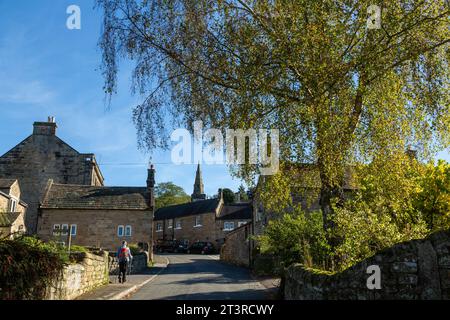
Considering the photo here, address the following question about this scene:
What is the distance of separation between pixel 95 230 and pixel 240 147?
28571 millimetres

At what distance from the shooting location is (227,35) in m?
10.8

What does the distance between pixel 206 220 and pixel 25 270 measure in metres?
53.7

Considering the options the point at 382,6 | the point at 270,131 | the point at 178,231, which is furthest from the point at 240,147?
the point at 178,231

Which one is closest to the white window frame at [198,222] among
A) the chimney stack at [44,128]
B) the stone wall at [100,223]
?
the stone wall at [100,223]

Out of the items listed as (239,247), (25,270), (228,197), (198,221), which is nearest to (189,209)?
(198,221)

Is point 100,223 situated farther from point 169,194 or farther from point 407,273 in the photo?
point 169,194

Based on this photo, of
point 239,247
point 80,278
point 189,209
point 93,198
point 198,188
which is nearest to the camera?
point 80,278

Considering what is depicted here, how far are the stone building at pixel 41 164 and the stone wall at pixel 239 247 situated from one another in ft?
50.8

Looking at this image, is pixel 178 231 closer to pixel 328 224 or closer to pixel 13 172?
pixel 13 172

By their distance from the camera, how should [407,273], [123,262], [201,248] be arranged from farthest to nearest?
[201,248] → [123,262] → [407,273]

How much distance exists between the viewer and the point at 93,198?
38.2 m

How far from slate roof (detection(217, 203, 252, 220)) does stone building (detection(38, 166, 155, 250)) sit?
25.2 m

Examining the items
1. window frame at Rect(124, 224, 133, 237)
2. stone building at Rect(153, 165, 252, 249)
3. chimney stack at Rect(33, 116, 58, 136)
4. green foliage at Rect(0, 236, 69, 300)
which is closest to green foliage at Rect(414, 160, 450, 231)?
green foliage at Rect(0, 236, 69, 300)

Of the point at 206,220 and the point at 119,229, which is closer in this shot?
the point at 119,229
